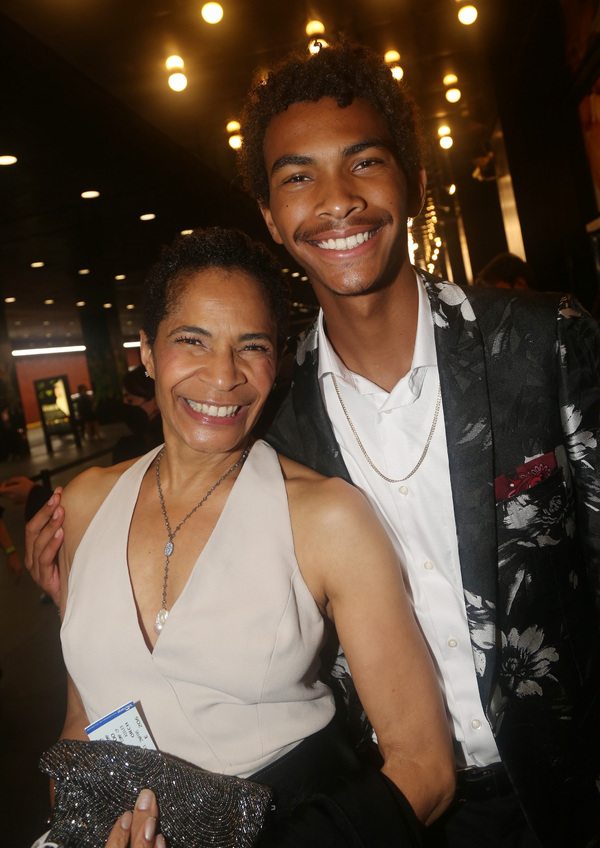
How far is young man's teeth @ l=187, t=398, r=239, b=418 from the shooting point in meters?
1.45

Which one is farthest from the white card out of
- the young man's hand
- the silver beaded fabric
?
the young man's hand

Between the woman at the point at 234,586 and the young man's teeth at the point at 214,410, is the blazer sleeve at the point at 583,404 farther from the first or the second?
the young man's teeth at the point at 214,410

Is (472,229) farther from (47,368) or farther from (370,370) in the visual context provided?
(370,370)

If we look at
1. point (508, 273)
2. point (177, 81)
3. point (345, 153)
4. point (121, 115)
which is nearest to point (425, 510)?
point (345, 153)

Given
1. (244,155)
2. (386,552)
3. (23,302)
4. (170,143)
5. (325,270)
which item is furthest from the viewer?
Result: (170,143)

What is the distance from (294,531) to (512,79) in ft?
19.8

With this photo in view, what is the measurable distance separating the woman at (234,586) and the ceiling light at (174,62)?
4.36 metres

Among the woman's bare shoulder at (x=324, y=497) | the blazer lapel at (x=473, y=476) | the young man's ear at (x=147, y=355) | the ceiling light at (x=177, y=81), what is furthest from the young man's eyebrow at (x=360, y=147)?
the ceiling light at (x=177, y=81)

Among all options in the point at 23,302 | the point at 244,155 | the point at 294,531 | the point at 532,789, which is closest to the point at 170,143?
the point at 23,302

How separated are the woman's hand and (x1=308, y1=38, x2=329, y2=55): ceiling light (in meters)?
1.90

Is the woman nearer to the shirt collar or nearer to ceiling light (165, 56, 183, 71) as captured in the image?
the shirt collar

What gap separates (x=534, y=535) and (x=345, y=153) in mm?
1007

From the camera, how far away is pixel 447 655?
55.4 inches

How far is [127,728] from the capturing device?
1.28 metres
